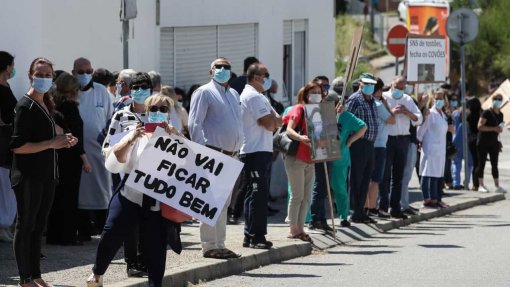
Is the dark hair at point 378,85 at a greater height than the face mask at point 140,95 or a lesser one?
lesser

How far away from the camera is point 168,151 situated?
405 inches

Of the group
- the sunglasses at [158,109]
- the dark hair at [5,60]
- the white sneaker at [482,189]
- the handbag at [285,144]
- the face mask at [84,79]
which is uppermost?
the dark hair at [5,60]

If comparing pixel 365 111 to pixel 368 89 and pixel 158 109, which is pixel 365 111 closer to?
pixel 368 89

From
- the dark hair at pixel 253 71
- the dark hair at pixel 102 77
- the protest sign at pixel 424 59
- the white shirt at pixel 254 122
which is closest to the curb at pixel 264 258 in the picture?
the white shirt at pixel 254 122

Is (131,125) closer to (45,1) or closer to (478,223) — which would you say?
(45,1)

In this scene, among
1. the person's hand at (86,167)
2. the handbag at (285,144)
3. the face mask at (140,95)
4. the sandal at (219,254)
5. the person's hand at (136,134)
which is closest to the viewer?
the person's hand at (136,134)

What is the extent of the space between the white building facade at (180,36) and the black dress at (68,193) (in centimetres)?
95

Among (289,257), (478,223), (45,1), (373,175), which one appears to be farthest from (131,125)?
(478,223)

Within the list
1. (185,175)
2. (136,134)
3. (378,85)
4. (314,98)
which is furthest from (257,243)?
(378,85)

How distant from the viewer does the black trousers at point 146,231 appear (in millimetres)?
10156

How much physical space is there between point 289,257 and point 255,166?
1156 millimetres

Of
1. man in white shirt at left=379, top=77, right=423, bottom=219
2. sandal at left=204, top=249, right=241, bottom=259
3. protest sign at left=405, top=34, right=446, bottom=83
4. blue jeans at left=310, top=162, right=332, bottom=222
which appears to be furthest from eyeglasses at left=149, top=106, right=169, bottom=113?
protest sign at left=405, top=34, right=446, bottom=83

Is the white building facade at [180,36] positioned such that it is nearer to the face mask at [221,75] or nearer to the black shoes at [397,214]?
the face mask at [221,75]

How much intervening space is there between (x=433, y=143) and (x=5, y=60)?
9.09 m
